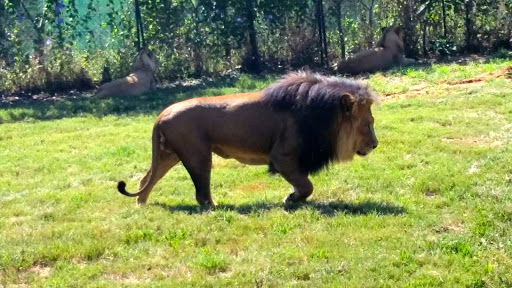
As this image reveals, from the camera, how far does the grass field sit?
19.3ft

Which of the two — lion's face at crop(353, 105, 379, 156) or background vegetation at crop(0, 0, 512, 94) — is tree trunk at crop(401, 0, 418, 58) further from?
lion's face at crop(353, 105, 379, 156)

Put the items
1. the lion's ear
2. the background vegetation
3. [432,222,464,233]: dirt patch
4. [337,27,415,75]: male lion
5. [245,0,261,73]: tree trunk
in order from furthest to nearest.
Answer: [245,0,261,73]: tree trunk
the background vegetation
[337,27,415,75]: male lion
the lion's ear
[432,222,464,233]: dirt patch

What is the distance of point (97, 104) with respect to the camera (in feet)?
50.5

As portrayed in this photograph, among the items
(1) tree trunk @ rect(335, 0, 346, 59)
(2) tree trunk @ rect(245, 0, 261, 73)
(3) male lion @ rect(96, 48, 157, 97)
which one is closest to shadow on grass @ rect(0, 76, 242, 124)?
(3) male lion @ rect(96, 48, 157, 97)

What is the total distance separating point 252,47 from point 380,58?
274 centimetres

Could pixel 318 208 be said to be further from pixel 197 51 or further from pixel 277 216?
pixel 197 51

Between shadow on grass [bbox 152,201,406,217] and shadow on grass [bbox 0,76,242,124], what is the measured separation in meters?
6.51

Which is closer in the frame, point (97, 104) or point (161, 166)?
point (161, 166)

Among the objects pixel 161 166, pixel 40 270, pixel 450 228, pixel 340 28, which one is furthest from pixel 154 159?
pixel 340 28

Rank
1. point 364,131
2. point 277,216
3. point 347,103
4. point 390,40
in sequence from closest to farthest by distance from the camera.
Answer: point 277,216 → point 347,103 → point 364,131 → point 390,40

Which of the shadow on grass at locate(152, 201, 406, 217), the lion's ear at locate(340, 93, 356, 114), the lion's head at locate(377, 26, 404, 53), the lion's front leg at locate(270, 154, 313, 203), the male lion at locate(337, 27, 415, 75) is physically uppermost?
the lion's ear at locate(340, 93, 356, 114)

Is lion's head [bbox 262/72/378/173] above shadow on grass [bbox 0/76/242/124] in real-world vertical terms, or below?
above

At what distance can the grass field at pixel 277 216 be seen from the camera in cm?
589

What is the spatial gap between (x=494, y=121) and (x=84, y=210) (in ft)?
17.4
